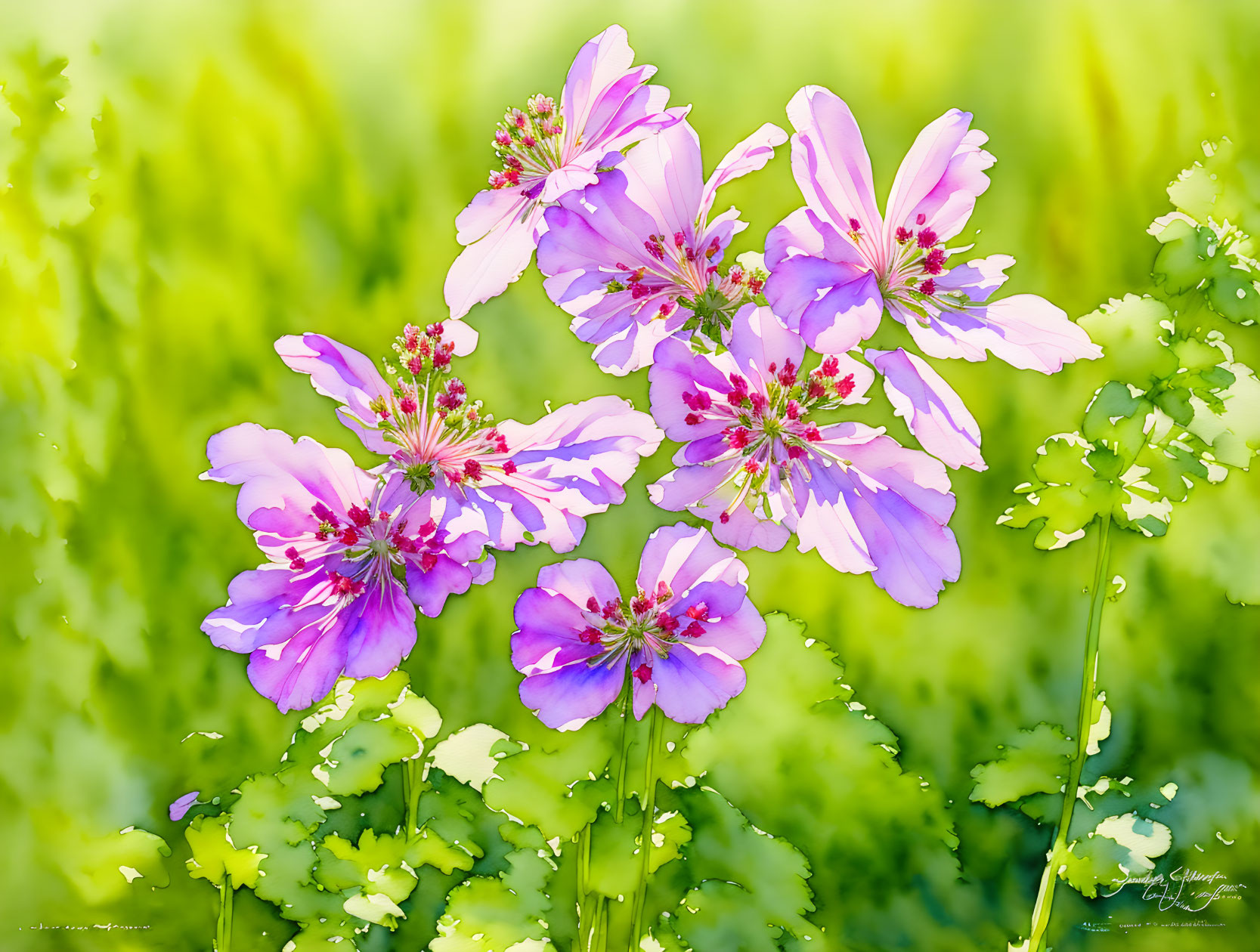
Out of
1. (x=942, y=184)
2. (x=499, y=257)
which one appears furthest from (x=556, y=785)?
(x=942, y=184)

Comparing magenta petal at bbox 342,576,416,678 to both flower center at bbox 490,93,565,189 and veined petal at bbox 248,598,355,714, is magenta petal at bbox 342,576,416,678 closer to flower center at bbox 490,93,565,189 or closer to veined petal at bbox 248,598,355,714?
veined petal at bbox 248,598,355,714

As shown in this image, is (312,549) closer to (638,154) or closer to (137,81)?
(638,154)

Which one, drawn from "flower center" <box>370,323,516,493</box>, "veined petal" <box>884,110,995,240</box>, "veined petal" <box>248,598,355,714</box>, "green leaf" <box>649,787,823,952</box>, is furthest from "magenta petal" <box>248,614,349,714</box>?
"veined petal" <box>884,110,995,240</box>

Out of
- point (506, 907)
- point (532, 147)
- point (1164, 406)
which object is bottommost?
point (506, 907)

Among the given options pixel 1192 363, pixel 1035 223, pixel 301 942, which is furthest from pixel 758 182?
pixel 301 942

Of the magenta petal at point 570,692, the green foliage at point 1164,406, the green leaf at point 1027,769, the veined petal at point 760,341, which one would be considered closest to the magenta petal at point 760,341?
the veined petal at point 760,341
